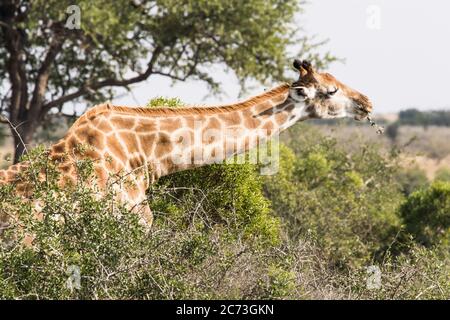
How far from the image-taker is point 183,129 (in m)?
10.6

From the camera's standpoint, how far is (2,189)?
8.67 m

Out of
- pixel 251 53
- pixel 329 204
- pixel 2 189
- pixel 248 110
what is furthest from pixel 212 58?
pixel 2 189

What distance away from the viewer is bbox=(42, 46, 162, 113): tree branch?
24.7 meters

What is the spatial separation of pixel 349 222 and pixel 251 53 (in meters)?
9.33

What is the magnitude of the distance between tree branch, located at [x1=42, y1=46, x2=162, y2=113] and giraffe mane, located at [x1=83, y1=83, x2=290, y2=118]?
45.5 ft

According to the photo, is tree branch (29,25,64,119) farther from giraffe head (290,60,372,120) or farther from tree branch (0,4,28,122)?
giraffe head (290,60,372,120)

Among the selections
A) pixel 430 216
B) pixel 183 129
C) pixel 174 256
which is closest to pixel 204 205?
pixel 183 129

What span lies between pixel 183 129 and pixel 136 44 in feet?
47.9

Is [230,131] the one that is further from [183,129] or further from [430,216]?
[430,216]

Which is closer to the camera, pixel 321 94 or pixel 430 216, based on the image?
pixel 321 94

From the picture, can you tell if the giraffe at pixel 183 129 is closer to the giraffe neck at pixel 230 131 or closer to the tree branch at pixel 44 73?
the giraffe neck at pixel 230 131

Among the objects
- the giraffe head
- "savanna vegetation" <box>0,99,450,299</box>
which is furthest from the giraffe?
"savanna vegetation" <box>0,99,450,299</box>

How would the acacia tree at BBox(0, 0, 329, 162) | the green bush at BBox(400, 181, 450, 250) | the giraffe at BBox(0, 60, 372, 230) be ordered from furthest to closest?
1. the acacia tree at BBox(0, 0, 329, 162)
2. the green bush at BBox(400, 181, 450, 250)
3. the giraffe at BBox(0, 60, 372, 230)
